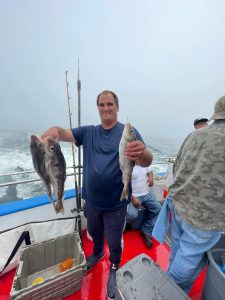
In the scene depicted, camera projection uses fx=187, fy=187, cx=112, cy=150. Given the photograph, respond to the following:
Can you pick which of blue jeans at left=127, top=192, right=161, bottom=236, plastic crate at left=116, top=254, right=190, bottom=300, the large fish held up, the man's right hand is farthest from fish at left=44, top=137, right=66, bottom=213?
blue jeans at left=127, top=192, right=161, bottom=236

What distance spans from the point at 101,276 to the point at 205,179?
178 centimetres

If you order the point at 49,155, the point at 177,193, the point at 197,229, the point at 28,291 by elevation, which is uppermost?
the point at 49,155

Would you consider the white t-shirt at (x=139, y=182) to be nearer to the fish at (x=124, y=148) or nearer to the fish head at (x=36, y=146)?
the fish at (x=124, y=148)

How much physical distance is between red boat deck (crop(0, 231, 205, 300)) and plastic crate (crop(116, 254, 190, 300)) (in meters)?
0.94

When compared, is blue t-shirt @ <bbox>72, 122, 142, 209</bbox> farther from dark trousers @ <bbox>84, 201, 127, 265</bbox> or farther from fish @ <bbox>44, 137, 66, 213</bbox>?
fish @ <bbox>44, 137, 66, 213</bbox>

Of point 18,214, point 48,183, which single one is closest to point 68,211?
point 18,214

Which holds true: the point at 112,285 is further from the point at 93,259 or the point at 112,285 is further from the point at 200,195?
the point at 200,195

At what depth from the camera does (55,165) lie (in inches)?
56.8

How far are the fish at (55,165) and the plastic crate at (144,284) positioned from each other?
0.78 metres

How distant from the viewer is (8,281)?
2121 mm

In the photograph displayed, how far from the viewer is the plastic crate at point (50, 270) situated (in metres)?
1.71

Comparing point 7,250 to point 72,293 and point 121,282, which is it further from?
point 121,282

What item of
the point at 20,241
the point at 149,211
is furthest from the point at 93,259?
the point at 149,211

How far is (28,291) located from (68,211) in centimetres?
122
